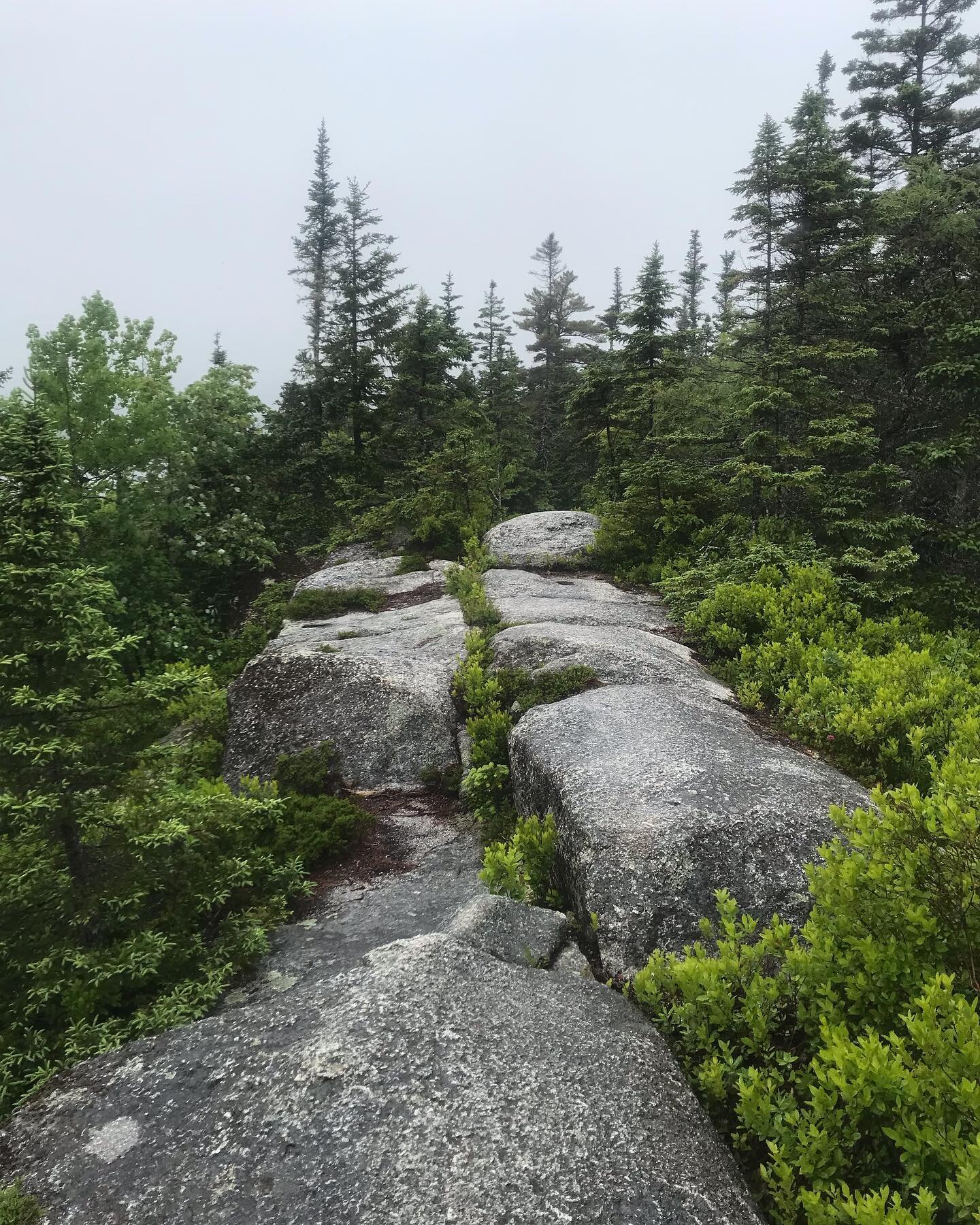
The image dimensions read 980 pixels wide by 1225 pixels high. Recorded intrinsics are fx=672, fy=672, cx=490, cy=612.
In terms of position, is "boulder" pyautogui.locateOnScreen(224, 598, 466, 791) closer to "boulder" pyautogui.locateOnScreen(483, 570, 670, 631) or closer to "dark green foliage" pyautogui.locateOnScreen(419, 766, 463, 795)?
"dark green foliage" pyautogui.locateOnScreen(419, 766, 463, 795)

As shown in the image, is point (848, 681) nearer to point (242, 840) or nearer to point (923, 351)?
point (242, 840)

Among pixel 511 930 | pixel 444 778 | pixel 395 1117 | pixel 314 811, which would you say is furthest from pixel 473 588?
pixel 395 1117

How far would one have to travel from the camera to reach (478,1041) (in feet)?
11.9

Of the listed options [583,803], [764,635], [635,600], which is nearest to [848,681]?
[764,635]

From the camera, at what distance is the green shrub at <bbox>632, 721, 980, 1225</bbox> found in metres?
2.49

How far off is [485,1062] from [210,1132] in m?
1.36

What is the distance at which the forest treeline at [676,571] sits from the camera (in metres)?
3.17

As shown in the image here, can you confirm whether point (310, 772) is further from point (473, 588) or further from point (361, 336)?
point (361, 336)

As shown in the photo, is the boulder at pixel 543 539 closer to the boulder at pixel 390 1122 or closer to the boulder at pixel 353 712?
the boulder at pixel 353 712

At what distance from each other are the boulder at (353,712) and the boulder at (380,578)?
16.1ft

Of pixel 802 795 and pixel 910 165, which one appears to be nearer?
pixel 802 795

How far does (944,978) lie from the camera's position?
8.95 feet

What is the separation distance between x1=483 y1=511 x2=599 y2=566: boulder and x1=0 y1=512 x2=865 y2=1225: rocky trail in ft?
29.0

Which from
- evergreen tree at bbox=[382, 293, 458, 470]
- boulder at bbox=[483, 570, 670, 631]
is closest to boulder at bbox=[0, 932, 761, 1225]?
boulder at bbox=[483, 570, 670, 631]
